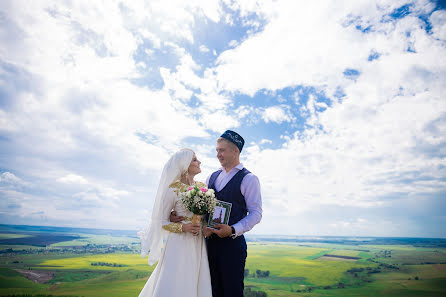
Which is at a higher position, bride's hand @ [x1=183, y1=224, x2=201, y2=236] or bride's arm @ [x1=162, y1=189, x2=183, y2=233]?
bride's arm @ [x1=162, y1=189, x2=183, y2=233]

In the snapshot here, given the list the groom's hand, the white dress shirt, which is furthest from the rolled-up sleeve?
the groom's hand

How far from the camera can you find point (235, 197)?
3.65 m

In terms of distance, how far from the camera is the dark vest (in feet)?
11.8

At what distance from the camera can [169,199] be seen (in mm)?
3648

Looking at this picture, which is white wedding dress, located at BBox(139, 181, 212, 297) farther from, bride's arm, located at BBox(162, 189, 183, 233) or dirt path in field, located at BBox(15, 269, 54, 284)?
dirt path in field, located at BBox(15, 269, 54, 284)

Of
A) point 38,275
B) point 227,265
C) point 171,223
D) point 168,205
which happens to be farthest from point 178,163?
point 38,275

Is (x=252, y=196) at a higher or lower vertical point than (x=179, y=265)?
higher

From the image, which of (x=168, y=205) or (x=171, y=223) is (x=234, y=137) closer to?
(x=168, y=205)

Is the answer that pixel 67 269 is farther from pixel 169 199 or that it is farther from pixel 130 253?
pixel 169 199

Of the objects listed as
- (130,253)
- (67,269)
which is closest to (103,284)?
(67,269)

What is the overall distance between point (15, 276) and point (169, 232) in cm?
2238

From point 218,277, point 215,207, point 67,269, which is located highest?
point 215,207

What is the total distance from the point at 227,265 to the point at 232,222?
61cm

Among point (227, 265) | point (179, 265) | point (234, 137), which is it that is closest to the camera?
point (179, 265)
